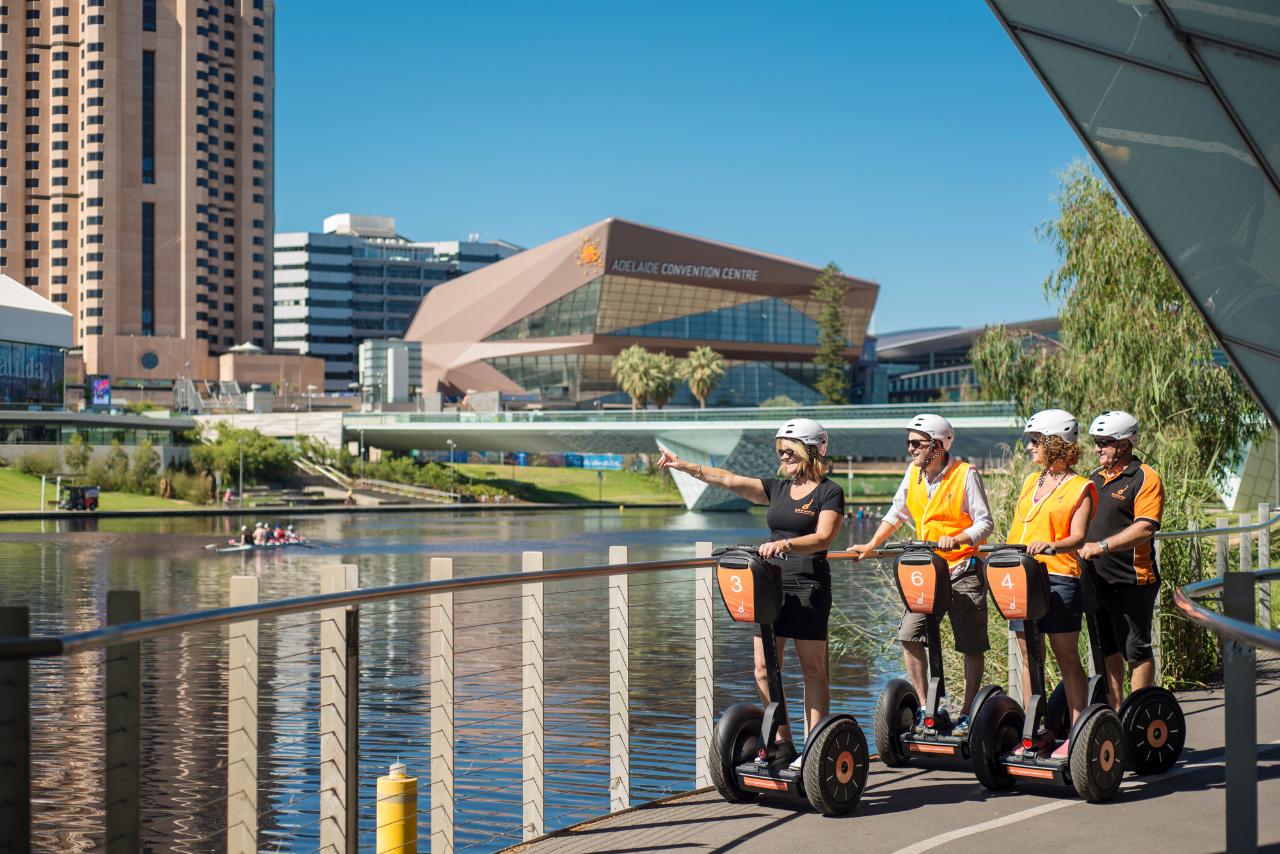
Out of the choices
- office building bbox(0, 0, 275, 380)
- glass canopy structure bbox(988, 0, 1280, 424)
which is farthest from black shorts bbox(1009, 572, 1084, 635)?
office building bbox(0, 0, 275, 380)

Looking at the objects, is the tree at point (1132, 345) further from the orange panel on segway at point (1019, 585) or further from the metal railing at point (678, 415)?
the metal railing at point (678, 415)

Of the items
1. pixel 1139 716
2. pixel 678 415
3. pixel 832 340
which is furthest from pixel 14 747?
pixel 832 340

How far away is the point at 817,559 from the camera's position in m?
6.56

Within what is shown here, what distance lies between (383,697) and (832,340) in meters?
110

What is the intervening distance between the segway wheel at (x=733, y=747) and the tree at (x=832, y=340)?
11432 centimetres

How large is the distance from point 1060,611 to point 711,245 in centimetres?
13279

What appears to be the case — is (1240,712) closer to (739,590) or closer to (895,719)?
(739,590)

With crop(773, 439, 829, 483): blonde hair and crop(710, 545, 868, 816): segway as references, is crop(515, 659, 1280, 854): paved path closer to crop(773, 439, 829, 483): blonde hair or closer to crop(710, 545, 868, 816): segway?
crop(710, 545, 868, 816): segway

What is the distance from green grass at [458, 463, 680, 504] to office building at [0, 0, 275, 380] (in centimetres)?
5894

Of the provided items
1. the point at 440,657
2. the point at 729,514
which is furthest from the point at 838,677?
the point at 729,514

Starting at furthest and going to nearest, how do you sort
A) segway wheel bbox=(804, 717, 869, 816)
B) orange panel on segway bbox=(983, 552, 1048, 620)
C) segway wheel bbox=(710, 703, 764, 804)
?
orange panel on segway bbox=(983, 552, 1048, 620) → segway wheel bbox=(710, 703, 764, 804) → segway wheel bbox=(804, 717, 869, 816)

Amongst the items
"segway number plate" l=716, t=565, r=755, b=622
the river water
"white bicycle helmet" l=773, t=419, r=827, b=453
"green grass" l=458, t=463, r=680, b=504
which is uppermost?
"white bicycle helmet" l=773, t=419, r=827, b=453

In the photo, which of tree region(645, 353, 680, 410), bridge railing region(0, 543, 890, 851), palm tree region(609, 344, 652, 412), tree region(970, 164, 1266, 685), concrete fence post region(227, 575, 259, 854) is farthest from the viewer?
tree region(645, 353, 680, 410)

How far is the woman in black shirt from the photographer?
6.42 metres
